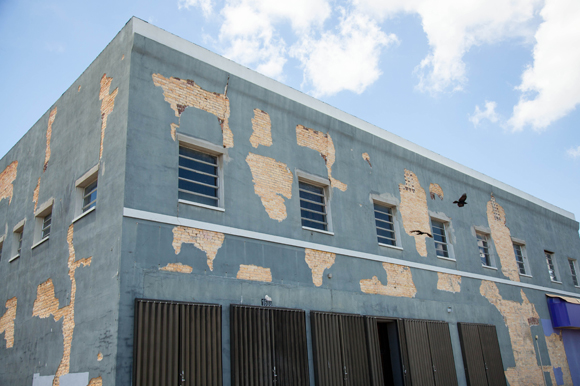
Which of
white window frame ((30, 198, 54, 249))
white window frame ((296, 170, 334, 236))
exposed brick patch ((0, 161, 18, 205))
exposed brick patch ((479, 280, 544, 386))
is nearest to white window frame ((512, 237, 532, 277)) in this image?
exposed brick patch ((479, 280, 544, 386))

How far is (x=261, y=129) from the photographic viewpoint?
12.5 meters

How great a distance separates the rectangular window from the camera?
14.8 meters

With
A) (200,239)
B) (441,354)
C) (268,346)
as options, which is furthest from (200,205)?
(441,354)

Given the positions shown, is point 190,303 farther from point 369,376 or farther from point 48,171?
point 48,171

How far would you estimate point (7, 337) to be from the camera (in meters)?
12.6

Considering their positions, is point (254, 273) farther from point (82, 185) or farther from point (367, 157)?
point (367, 157)

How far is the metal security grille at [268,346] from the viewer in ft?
32.9

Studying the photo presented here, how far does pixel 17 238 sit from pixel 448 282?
12.9m

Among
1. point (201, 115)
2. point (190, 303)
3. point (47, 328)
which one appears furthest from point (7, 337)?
point (201, 115)

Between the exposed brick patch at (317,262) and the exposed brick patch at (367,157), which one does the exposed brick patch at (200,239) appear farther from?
the exposed brick patch at (367,157)

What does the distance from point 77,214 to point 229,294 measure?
3.97 metres

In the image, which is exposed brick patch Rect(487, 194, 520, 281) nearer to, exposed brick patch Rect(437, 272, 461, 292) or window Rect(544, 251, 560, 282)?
exposed brick patch Rect(437, 272, 461, 292)

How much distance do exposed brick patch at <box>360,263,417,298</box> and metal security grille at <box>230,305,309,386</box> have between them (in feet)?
8.99

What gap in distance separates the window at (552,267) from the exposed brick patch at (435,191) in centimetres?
766
